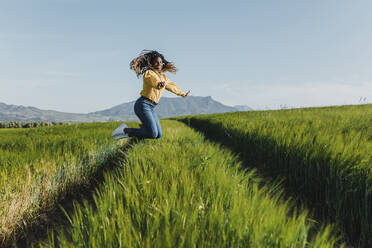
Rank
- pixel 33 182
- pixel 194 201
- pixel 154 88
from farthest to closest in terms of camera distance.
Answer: pixel 154 88, pixel 33 182, pixel 194 201

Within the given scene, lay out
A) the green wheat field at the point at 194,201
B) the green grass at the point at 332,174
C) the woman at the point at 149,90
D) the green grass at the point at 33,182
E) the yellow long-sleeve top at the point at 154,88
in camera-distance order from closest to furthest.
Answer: the green wheat field at the point at 194,201 < the green grass at the point at 33,182 < the green grass at the point at 332,174 < the yellow long-sleeve top at the point at 154,88 < the woman at the point at 149,90

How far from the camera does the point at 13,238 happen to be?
1.69 meters

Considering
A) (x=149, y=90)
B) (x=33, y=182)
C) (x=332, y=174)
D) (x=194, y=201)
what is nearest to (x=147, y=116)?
(x=149, y=90)

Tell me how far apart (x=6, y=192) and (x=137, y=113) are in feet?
8.64

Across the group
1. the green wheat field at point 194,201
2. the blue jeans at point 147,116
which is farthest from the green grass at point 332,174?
the blue jeans at point 147,116

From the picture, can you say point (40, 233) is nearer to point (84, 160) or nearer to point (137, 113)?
point (84, 160)

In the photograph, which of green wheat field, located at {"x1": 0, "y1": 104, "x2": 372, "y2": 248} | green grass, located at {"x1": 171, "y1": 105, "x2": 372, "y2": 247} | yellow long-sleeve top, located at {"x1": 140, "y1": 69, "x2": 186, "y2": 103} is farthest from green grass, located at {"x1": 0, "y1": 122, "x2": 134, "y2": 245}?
green grass, located at {"x1": 171, "y1": 105, "x2": 372, "y2": 247}

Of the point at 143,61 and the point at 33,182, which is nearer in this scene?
the point at 33,182

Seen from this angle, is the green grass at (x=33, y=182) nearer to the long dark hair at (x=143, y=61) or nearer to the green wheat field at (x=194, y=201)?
the green wheat field at (x=194, y=201)

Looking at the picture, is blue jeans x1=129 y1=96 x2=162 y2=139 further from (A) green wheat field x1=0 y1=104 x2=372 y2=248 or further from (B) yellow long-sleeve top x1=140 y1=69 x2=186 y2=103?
(A) green wheat field x1=0 y1=104 x2=372 y2=248

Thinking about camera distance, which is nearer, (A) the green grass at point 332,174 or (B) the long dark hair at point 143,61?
(A) the green grass at point 332,174

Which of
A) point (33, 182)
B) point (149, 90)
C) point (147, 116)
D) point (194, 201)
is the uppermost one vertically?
point (149, 90)

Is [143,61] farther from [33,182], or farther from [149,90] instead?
[33,182]

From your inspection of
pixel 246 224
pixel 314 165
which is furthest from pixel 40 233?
pixel 314 165
